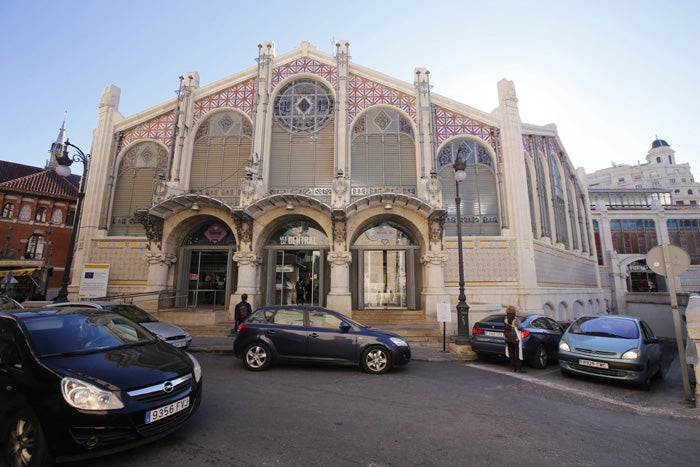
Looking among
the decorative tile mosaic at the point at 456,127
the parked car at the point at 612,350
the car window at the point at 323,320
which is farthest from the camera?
the decorative tile mosaic at the point at 456,127

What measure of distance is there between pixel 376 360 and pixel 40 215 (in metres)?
37.3

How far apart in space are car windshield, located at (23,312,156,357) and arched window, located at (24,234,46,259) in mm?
34788

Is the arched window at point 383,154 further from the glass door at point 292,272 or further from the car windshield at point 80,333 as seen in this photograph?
the car windshield at point 80,333

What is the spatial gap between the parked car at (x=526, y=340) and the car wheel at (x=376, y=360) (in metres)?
3.34

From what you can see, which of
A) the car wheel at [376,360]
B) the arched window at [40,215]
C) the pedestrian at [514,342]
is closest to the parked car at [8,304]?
the car wheel at [376,360]

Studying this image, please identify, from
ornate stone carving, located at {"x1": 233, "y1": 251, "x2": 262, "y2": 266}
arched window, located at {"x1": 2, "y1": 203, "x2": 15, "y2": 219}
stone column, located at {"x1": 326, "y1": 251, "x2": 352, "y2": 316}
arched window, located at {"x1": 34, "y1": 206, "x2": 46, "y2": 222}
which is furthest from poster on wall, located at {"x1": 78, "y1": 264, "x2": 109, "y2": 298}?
arched window, located at {"x1": 2, "y1": 203, "x2": 15, "y2": 219}

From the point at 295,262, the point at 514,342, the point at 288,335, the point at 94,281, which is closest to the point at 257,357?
the point at 288,335

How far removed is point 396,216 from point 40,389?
14692 mm

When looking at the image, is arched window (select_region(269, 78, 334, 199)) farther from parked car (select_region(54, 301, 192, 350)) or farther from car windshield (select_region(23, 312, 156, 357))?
car windshield (select_region(23, 312, 156, 357))

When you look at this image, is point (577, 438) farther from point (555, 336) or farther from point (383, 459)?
point (555, 336)

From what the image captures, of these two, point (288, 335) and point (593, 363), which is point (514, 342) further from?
point (288, 335)

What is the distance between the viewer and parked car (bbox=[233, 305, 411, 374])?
779 centimetres

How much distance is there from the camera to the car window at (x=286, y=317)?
26.8ft

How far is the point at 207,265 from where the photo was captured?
18.0m
